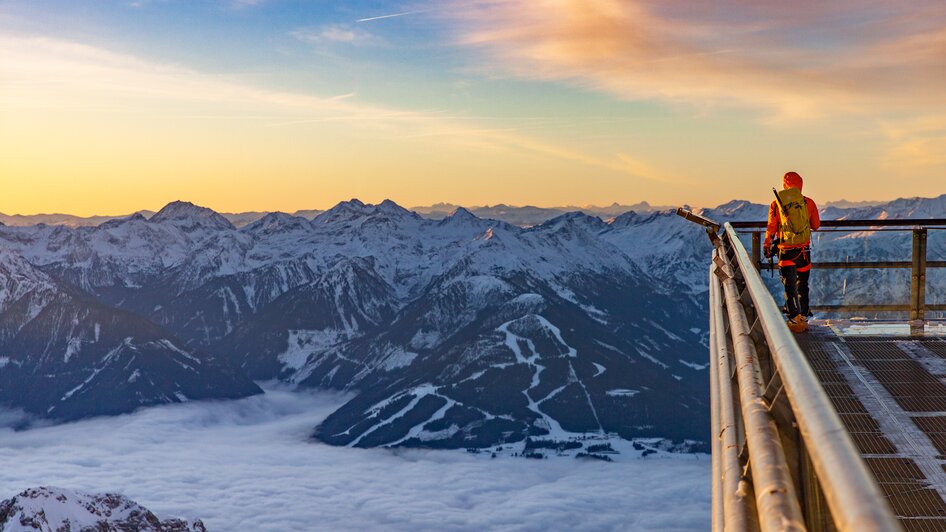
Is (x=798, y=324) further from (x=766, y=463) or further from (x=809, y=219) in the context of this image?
(x=766, y=463)

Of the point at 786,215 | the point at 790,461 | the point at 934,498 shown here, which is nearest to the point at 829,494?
the point at 790,461

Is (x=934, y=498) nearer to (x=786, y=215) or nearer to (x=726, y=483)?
(x=726, y=483)

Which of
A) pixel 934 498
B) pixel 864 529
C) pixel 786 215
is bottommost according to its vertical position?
pixel 934 498

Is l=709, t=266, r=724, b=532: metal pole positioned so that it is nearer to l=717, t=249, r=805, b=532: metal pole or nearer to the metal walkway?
l=717, t=249, r=805, b=532: metal pole

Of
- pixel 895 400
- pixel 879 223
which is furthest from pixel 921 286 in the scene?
pixel 895 400

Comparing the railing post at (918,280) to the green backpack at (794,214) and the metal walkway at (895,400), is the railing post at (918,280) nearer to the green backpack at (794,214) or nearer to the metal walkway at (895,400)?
the metal walkway at (895,400)
